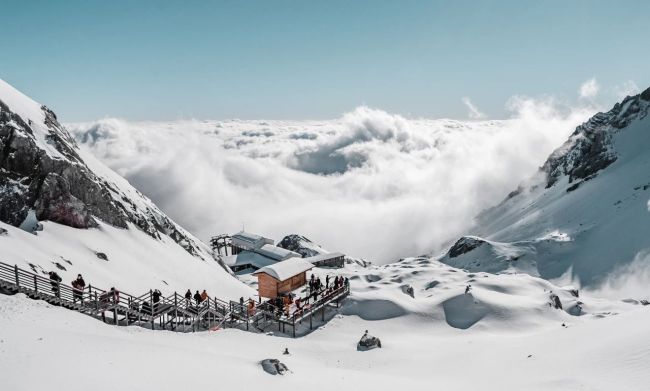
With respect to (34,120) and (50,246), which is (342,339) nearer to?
(50,246)

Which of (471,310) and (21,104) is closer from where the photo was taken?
(471,310)

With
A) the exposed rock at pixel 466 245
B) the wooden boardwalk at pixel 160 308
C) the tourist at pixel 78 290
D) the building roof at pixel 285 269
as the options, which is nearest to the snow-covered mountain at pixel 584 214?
the exposed rock at pixel 466 245

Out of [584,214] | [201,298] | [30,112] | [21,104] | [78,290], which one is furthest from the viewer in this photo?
[584,214]

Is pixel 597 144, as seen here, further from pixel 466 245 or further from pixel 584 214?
pixel 466 245

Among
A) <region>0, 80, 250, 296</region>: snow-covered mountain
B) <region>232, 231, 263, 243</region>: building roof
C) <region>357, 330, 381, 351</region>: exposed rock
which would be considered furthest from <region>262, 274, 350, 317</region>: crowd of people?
<region>232, 231, 263, 243</region>: building roof

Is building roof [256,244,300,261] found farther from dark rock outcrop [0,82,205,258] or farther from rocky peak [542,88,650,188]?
rocky peak [542,88,650,188]

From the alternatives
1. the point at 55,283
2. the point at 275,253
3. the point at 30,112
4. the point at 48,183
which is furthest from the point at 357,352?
the point at 275,253
